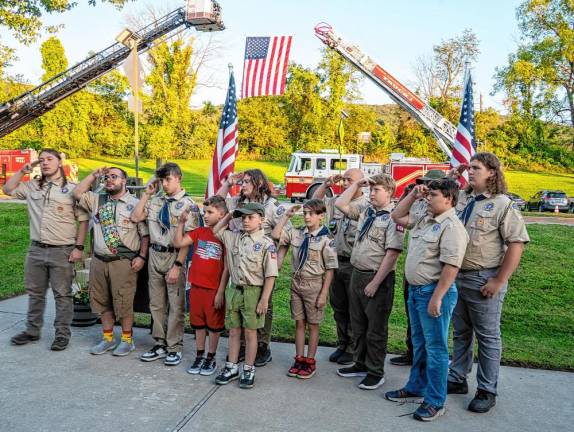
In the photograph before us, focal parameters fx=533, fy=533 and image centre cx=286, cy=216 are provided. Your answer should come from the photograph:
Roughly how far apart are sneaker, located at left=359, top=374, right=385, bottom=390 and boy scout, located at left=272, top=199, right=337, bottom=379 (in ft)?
1.65

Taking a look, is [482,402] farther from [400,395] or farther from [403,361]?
[403,361]

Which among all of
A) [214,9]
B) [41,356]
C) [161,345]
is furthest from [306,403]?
[214,9]

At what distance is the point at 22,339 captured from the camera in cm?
539

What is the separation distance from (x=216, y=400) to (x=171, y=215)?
176 centimetres

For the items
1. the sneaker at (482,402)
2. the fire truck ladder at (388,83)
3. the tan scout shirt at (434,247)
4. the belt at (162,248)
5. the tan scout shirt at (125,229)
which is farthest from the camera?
the fire truck ladder at (388,83)

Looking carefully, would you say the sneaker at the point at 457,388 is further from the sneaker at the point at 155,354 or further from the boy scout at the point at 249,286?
the sneaker at the point at 155,354

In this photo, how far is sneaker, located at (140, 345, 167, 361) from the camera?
5.03m

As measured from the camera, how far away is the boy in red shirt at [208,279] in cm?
478

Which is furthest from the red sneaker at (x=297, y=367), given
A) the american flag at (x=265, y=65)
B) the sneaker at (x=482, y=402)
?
the american flag at (x=265, y=65)

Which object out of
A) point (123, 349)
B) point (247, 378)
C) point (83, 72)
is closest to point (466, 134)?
point (247, 378)

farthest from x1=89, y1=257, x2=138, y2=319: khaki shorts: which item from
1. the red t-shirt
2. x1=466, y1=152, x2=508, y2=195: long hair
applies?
x1=466, y1=152, x2=508, y2=195: long hair

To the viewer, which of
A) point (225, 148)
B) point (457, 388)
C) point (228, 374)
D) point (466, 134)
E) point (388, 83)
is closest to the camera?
point (457, 388)

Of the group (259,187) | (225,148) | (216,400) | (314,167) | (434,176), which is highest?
(225,148)

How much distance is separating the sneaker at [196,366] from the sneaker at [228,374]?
0.88ft
